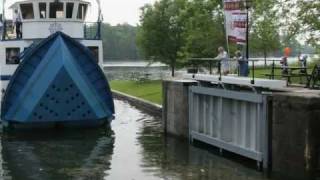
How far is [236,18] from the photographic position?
68.8 feet

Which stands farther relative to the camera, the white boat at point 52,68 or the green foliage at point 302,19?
the white boat at point 52,68

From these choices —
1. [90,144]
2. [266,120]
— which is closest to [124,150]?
[90,144]

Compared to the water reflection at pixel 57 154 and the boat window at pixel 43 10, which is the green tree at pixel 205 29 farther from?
the water reflection at pixel 57 154

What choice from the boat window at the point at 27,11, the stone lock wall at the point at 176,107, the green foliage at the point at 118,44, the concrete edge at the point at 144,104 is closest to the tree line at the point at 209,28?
the concrete edge at the point at 144,104


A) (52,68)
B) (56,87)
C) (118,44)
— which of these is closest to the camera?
(56,87)

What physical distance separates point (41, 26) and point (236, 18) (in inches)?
398

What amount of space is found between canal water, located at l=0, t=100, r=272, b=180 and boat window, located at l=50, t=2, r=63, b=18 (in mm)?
5224

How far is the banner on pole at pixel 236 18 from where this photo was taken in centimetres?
2091

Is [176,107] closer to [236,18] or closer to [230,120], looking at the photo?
[236,18]

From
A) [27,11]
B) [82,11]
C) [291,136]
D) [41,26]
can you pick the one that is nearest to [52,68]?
[41,26]

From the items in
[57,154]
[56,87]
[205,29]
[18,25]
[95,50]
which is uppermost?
[205,29]

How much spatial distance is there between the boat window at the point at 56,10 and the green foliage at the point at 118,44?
342ft

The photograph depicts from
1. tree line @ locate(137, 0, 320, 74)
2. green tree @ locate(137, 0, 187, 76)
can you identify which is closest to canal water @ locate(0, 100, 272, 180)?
tree line @ locate(137, 0, 320, 74)

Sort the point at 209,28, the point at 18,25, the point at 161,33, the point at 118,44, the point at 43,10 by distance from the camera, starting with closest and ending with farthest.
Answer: the point at 43,10 → the point at 18,25 → the point at 209,28 → the point at 161,33 → the point at 118,44
